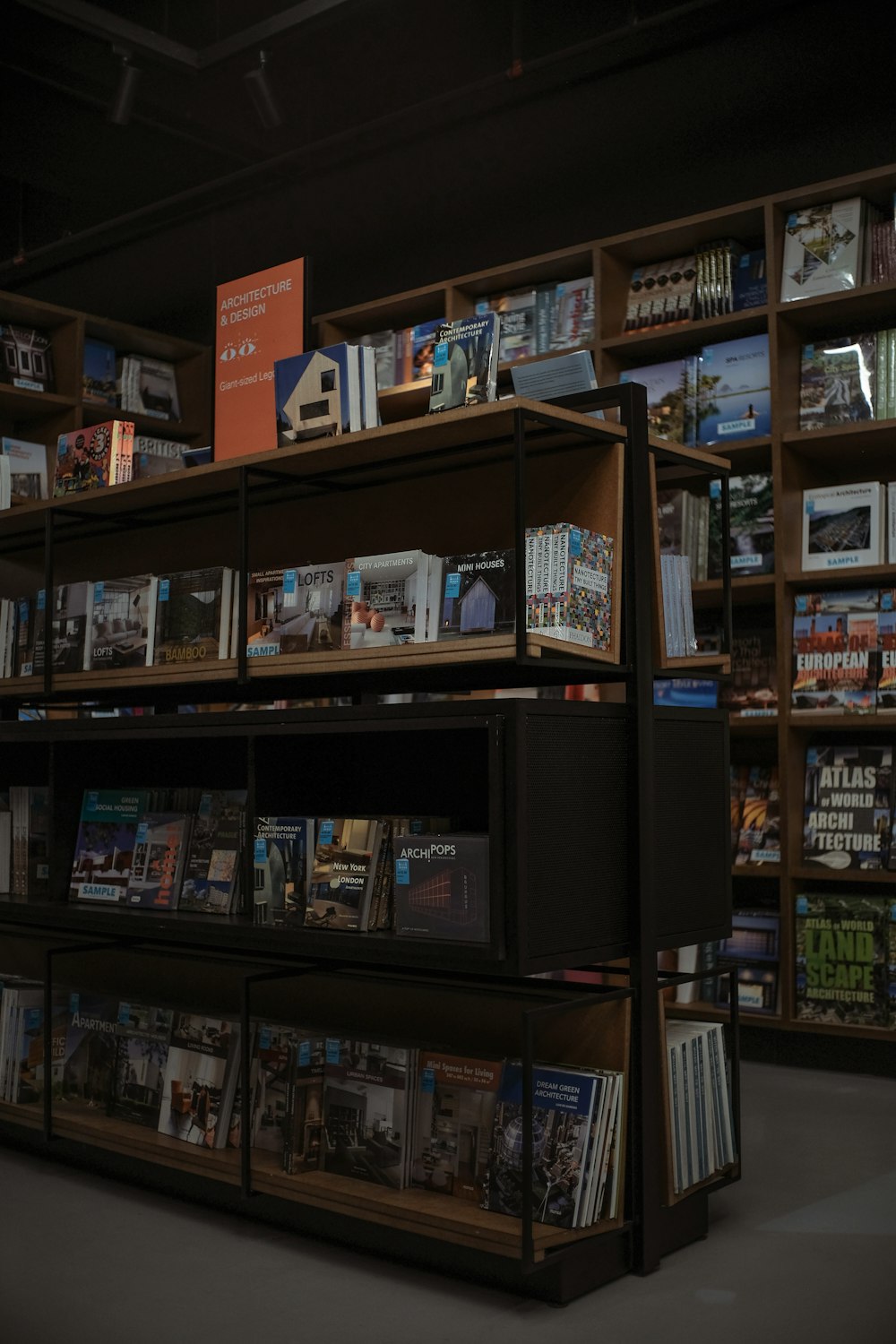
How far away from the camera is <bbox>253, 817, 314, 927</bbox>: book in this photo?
2.92m

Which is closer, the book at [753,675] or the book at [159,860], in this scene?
the book at [159,860]

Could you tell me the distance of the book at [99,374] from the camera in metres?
6.12

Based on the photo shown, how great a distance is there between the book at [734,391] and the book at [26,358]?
9.67ft

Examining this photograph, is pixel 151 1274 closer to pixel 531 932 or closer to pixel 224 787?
pixel 531 932

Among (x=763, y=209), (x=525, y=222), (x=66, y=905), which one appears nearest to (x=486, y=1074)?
(x=66, y=905)

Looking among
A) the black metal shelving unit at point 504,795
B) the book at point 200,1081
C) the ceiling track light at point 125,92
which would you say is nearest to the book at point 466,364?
the black metal shelving unit at point 504,795

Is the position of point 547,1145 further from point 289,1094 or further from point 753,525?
point 753,525

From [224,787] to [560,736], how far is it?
148 centimetres

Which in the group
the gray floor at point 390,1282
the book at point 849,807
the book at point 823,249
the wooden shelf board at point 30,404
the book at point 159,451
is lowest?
the gray floor at point 390,1282

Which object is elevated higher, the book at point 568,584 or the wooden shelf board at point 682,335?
the wooden shelf board at point 682,335

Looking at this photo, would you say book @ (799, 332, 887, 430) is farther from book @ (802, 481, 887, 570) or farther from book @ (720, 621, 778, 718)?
book @ (720, 621, 778, 718)

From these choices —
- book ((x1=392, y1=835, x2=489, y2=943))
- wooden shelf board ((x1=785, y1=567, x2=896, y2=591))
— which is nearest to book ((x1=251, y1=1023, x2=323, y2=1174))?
book ((x1=392, y1=835, x2=489, y2=943))

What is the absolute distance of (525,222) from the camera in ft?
18.3

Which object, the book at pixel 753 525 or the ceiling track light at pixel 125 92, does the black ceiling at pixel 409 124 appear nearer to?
the ceiling track light at pixel 125 92
